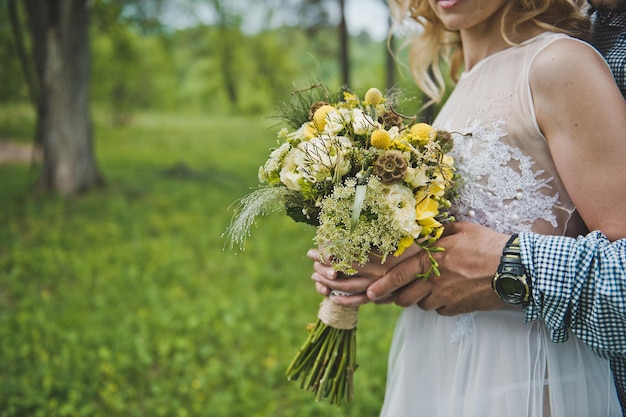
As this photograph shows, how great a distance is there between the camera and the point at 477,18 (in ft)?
5.25

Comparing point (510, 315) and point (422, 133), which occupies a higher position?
point (422, 133)

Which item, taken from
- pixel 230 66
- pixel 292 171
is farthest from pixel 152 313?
pixel 230 66

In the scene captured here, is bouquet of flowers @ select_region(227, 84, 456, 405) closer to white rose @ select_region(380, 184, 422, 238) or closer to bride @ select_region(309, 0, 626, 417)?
white rose @ select_region(380, 184, 422, 238)

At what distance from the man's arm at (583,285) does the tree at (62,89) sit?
8405mm

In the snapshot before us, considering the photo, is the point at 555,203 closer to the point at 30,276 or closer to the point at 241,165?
the point at 30,276

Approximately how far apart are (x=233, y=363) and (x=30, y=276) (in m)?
2.94

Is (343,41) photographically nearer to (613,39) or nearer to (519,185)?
(613,39)

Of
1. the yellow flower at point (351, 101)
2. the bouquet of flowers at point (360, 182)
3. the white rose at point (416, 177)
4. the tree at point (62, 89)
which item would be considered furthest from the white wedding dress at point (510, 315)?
the tree at point (62, 89)

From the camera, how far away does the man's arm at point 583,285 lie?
1180 millimetres

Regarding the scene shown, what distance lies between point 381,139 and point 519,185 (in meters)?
0.43

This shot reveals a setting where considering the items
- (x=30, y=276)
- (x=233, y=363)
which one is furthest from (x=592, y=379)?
(x=30, y=276)

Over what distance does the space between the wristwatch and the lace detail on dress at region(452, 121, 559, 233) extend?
0.16m

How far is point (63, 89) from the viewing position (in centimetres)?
815

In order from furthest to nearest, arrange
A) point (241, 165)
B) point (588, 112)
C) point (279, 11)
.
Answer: point (241, 165)
point (279, 11)
point (588, 112)
